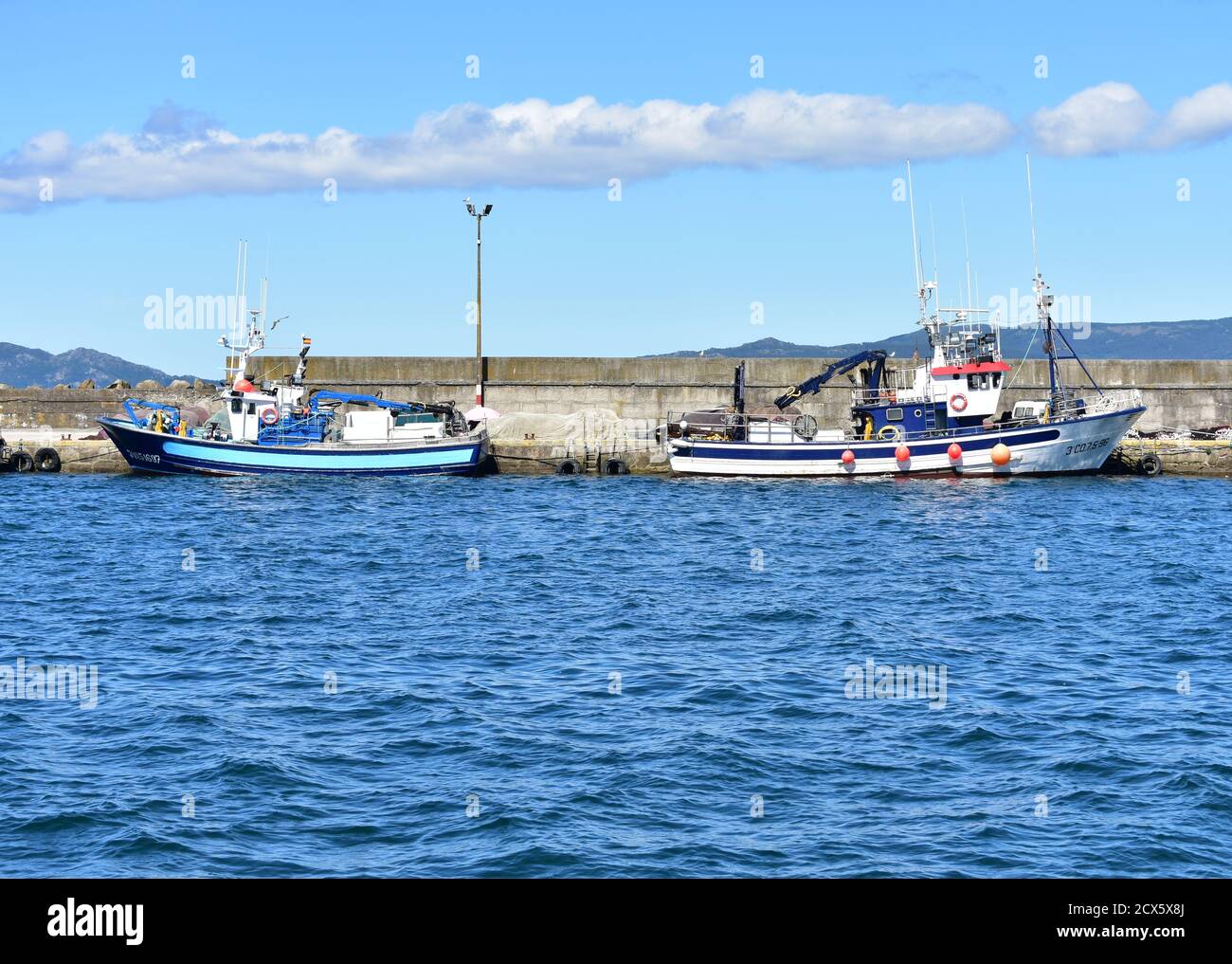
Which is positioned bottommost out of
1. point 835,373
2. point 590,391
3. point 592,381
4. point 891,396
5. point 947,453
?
point 947,453

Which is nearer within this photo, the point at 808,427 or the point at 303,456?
the point at 303,456

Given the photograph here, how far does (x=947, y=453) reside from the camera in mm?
47000

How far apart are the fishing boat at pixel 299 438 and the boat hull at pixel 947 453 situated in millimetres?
9706

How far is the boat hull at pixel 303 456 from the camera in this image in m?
48.2

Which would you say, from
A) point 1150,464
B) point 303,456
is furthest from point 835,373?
point 303,456

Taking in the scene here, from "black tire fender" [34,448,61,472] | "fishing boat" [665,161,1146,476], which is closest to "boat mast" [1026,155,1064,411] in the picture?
"fishing boat" [665,161,1146,476]

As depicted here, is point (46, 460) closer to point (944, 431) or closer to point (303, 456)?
point (303, 456)

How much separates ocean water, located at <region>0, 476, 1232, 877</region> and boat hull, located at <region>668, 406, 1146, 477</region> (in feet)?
41.1

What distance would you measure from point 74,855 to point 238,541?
22.5 meters

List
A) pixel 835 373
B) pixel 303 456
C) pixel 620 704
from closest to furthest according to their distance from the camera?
1. pixel 620 704
2. pixel 303 456
3. pixel 835 373

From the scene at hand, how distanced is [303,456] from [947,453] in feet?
76.9

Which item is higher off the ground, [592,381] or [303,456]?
[592,381]
